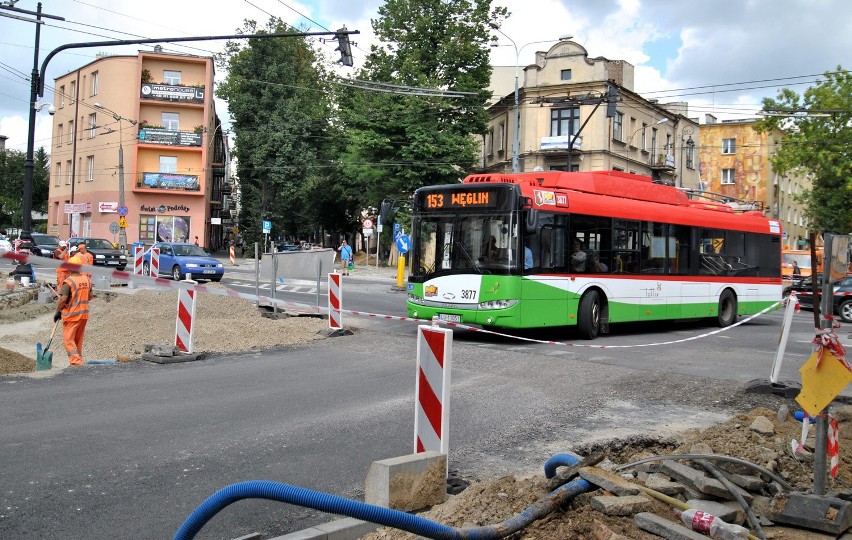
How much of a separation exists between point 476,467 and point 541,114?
4415cm

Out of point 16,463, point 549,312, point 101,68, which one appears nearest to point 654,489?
point 16,463

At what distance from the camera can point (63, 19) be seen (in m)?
20.4

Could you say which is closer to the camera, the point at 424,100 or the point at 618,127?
the point at 424,100

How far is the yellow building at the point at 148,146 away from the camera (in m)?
54.7

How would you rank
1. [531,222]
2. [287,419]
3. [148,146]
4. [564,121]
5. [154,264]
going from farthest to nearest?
[148,146], [564,121], [154,264], [531,222], [287,419]

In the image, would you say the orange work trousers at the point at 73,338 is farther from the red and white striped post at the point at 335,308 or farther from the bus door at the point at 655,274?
the bus door at the point at 655,274

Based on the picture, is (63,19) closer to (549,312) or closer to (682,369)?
(549,312)

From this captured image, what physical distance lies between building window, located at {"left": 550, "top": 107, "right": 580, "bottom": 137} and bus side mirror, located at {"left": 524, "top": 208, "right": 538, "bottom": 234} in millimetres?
34018

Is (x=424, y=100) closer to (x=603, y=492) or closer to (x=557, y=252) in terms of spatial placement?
(x=557, y=252)

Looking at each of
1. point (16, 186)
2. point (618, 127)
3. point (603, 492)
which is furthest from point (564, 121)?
point (16, 186)

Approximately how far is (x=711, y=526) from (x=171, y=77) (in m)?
57.3

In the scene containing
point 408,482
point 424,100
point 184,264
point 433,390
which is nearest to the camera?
point 408,482

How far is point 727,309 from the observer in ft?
64.8

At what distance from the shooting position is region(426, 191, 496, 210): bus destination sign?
14.4m
